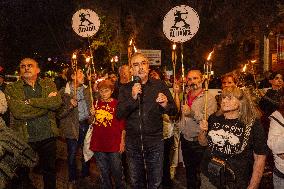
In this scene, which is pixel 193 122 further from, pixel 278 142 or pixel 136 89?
pixel 278 142

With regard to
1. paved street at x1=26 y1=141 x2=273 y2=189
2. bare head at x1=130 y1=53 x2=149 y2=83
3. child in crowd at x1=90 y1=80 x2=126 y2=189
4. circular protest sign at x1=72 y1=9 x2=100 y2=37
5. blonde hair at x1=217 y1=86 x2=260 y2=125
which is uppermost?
circular protest sign at x1=72 y1=9 x2=100 y2=37

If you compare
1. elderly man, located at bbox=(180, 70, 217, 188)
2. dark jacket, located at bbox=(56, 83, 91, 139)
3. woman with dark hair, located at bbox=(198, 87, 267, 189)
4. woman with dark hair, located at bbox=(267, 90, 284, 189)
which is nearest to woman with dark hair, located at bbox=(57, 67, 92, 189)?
dark jacket, located at bbox=(56, 83, 91, 139)

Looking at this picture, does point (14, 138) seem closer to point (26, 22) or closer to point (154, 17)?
point (154, 17)

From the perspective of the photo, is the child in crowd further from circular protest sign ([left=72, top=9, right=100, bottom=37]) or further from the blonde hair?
circular protest sign ([left=72, top=9, right=100, bottom=37])

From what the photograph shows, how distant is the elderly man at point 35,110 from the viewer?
21.2 ft

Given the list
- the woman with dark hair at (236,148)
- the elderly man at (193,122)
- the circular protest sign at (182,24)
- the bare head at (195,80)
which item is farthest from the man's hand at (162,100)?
the circular protest sign at (182,24)

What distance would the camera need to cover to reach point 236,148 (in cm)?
450

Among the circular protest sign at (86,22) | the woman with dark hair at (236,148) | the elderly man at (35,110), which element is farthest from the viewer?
the circular protest sign at (86,22)

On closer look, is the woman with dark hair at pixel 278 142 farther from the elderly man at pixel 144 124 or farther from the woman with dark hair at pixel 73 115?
the woman with dark hair at pixel 73 115

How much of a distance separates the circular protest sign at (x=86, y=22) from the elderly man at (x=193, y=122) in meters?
5.25

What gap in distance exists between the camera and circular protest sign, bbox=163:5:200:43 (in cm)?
847

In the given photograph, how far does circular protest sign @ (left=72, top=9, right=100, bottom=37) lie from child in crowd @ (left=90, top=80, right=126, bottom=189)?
4955 millimetres

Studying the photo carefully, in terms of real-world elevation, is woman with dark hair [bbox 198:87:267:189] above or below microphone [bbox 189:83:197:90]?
below

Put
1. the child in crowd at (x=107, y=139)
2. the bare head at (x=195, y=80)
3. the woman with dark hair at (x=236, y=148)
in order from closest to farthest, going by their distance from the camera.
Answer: the woman with dark hair at (x=236, y=148) → the child in crowd at (x=107, y=139) → the bare head at (x=195, y=80)
